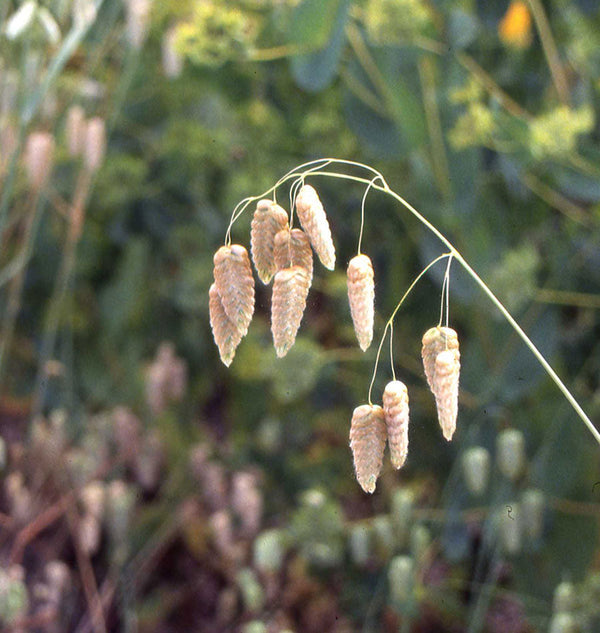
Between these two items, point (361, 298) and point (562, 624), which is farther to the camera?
point (562, 624)

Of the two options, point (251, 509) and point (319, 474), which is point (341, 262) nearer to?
point (319, 474)

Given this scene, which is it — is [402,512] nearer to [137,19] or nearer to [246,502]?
[246,502]

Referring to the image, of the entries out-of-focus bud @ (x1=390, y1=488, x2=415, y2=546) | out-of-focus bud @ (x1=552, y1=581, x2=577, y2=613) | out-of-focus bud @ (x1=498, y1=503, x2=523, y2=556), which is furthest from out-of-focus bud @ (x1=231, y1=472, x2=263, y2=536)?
out-of-focus bud @ (x1=552, y1=581, x2=577, y2=613)

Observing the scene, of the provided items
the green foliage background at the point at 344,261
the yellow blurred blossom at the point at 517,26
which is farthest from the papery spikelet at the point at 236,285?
the yellow blurred blossom at the point at 517,26

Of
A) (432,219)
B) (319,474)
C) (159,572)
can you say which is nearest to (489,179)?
(432,219)

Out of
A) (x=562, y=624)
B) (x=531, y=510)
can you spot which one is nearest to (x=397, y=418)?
(x=562, y=624)

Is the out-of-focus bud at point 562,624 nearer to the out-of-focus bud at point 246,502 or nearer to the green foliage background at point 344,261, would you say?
the green foliage background at point 344,261

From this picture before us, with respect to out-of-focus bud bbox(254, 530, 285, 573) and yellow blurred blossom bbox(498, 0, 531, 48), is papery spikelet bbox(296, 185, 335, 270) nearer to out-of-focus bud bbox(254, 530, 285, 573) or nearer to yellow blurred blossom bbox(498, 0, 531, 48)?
out-of-focus bud bbox(254, 530, 285, 573)
